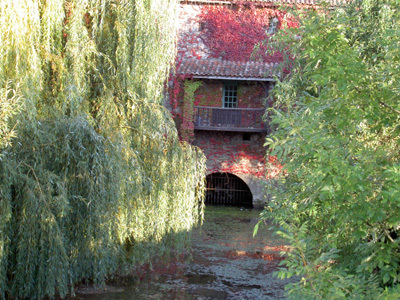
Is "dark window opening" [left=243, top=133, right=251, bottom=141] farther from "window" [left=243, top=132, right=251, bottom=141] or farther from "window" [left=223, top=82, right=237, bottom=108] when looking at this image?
"window" [left=223, top=82, right=237, bottom=108]

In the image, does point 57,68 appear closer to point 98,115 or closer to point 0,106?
point 98,115

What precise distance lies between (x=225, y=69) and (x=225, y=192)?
5.46m

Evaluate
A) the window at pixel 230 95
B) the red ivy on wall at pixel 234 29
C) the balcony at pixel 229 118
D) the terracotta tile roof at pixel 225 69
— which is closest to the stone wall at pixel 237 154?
the balcony at pixel 229 118

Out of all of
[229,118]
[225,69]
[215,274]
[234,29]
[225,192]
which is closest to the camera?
[215,274]

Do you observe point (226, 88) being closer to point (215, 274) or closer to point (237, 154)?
point (237, 154)

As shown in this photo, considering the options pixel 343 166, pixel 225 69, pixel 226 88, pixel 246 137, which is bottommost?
pixel 246 137

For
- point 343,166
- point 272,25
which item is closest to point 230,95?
point 272,25

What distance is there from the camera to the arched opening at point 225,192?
20312 mm

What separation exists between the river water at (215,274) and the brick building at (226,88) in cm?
492

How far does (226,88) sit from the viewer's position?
19031mm

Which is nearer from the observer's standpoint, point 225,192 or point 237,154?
point 237,154

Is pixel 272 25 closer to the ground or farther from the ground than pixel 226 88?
farther from the ground

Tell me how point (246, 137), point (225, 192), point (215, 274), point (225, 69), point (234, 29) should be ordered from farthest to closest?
point (225, 192) < point (234, 29) < point (246, 137) < point (225, 69) < point (215, 274)

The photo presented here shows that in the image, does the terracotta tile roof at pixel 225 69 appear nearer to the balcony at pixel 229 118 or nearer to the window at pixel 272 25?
the balcony at pixel 229 118
